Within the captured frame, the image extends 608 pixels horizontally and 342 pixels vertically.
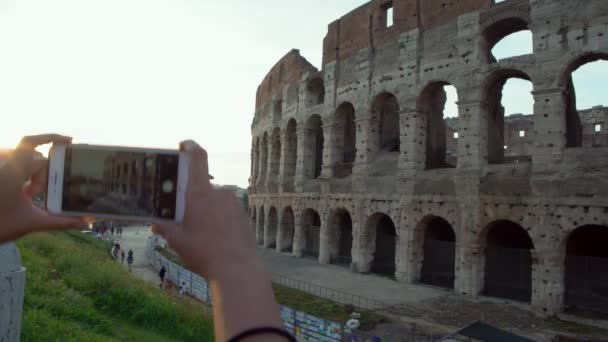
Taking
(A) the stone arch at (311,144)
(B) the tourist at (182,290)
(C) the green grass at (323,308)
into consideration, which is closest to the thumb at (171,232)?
(C) the green grass at (323,308)

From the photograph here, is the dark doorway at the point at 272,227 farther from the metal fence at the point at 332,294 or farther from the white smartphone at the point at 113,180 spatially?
the white smartphone at the point at 113,180

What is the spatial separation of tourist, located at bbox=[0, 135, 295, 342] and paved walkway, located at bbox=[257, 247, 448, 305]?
12895 mm

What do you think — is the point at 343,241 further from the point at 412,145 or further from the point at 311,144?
the point at 412,145

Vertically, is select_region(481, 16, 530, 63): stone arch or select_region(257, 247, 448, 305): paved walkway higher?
select_region(481, 16, 530, 63): stone arch

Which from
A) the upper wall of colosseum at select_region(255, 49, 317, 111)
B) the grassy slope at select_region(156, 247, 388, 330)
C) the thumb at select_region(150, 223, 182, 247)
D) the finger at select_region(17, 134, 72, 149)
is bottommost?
the grassy slope at select_region(156, 247, 388, 330)

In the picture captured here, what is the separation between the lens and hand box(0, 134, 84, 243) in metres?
1.59

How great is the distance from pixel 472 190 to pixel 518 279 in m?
3.72

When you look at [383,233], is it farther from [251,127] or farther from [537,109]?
[251,127]

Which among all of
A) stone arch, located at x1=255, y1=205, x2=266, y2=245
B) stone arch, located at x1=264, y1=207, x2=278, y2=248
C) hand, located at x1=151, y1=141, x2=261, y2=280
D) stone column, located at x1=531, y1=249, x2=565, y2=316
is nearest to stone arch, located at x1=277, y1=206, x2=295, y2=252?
stone arch, located at x1=264, y1=207, x2=278, y2=248

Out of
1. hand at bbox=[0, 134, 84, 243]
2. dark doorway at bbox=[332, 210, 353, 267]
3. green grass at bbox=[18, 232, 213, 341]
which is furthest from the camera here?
dark doorway at bbox=[332, 210, 353, 267]

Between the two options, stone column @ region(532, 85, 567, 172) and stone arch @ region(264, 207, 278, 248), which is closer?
stone column @ region(532, 85, 567, 172)

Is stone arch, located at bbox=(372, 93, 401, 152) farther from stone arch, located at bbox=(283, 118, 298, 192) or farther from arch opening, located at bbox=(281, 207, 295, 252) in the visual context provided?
arch opening, located at bbox=(281, 207, 295, 252)

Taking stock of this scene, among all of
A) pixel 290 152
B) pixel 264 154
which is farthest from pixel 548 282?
pixel 264 154

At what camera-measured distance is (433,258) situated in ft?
60.2
